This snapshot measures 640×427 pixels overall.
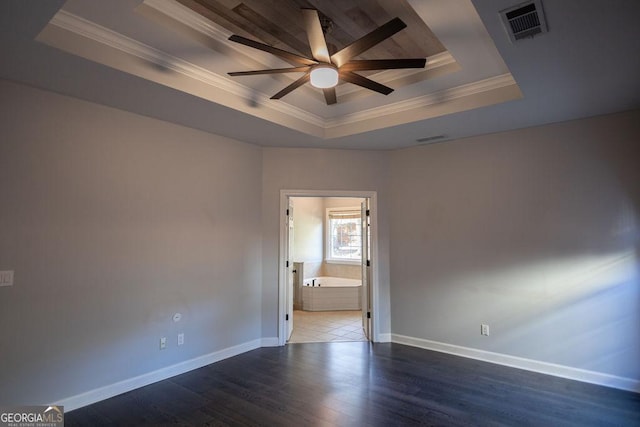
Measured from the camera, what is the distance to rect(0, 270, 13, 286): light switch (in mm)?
2654

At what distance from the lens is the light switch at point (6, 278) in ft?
8.71

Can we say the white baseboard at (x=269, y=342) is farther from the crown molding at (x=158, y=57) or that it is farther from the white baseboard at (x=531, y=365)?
the crown molding at (x=158, y=57)

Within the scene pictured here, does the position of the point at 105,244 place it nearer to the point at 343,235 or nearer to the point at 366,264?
the point at 366,264

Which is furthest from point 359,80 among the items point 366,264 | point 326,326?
point 326,326

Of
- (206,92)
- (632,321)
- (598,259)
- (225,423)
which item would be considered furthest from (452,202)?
(225,423)

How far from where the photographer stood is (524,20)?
2023 mm

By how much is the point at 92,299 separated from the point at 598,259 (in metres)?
5.01

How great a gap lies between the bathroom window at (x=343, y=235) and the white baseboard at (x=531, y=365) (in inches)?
137

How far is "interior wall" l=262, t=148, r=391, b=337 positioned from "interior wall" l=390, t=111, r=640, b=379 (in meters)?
0.16

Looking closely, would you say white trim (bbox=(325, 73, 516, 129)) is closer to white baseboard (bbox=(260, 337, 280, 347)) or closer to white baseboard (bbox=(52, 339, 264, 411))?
white baseboard (bbox=(260, 337, 280, 347))

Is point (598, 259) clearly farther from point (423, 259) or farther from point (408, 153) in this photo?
point (408, 153)

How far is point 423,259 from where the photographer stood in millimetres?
4723

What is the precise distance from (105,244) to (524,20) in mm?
3732

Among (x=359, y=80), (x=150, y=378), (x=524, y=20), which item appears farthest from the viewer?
(x=150, y=378)
